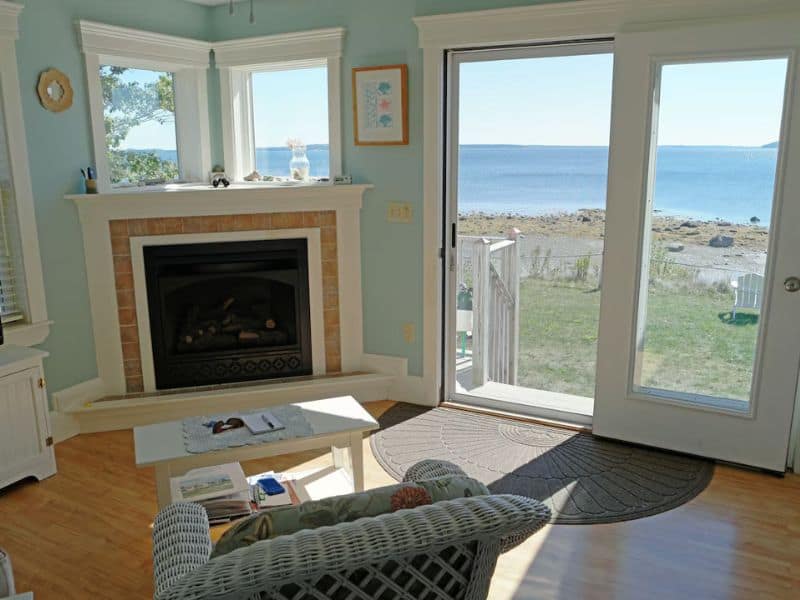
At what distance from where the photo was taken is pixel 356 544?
1391mm

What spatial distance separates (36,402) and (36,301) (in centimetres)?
62

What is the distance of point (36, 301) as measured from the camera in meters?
3.70

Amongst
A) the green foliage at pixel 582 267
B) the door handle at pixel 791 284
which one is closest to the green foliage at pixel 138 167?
the green foliage at pixel 582 267

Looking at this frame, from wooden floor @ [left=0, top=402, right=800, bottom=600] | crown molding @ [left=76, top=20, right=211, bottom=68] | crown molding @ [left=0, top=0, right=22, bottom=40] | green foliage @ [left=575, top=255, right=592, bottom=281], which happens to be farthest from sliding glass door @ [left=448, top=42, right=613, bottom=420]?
crown molding @ [left=0, top=0, right=22, bottom=40]

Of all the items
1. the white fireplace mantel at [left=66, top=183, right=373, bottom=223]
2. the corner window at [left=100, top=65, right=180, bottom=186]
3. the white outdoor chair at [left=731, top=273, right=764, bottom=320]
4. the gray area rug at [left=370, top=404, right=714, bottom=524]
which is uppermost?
the corner window at [left=100, top=65, right=180, bottom=186]

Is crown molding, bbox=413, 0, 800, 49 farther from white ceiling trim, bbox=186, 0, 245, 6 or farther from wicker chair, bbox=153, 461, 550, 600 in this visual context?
wicker chair, bbox=153, 461, 550, 600

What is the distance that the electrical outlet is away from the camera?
423cm

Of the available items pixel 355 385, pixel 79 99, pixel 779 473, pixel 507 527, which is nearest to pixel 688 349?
pixel 779 473

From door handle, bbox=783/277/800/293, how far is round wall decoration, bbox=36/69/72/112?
377 centimetres

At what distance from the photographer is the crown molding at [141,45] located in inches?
150

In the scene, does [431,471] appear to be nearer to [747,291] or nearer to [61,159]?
[747,291]

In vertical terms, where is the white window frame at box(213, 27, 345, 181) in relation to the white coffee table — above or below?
above

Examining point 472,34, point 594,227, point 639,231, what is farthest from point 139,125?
point 639,231

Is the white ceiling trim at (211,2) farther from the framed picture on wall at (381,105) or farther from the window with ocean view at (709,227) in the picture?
the window with ocean view at (709,227)
